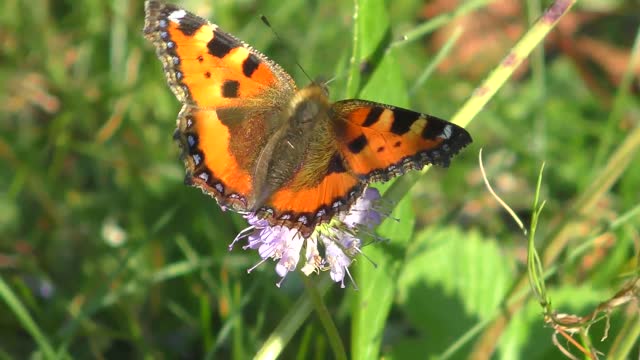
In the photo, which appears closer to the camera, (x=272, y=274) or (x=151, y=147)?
(x=272, y=274)

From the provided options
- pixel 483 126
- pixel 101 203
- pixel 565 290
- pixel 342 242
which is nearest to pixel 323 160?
pixel 342 242

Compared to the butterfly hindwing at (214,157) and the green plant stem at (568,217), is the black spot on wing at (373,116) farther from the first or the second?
the green plant stem at (568,217)

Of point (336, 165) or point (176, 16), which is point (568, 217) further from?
point (176, 16)

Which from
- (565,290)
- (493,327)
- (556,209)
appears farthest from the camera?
(556,209)

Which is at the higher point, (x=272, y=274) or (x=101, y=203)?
(x=272, y=274)

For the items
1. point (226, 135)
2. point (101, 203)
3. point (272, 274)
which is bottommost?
point (101, 203)

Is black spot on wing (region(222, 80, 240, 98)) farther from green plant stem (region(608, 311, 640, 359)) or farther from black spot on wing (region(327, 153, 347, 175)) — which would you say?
green plant stem (region(608, 311, 640, 359))

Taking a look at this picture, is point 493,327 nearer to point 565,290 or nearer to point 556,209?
point 565,290
